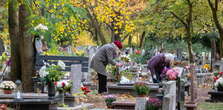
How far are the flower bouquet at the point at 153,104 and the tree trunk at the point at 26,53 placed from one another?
5.86m

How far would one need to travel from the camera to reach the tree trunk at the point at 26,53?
14750 mm

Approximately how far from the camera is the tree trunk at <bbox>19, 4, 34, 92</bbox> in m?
14.8

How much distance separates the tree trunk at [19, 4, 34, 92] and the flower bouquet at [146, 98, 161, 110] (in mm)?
5860

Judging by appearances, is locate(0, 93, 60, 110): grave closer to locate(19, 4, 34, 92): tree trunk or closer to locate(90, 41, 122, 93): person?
locate(19, 4, 34, 92): tree trunk

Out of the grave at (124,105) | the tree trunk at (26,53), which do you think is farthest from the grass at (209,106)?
the tree trunk at (26,53)

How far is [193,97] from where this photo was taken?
14266mm

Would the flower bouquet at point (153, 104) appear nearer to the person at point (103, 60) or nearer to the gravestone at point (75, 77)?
the gravestone at point (75, 77)

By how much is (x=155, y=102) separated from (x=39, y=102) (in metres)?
2.84

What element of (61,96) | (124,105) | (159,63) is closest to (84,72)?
(159,63)

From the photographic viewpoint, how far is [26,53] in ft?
48.8

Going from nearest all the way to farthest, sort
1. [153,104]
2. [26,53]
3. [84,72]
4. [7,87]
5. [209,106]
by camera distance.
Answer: [153,104], [7,87], [209,106], [26,53], [84,72]

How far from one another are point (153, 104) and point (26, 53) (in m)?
6.16

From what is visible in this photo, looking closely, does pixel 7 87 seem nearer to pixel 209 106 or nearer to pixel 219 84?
pixel 209 106

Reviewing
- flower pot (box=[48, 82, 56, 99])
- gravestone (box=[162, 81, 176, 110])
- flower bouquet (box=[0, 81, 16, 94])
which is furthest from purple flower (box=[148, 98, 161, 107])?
flower bouquet (box=[0, 81, 16, 94])
